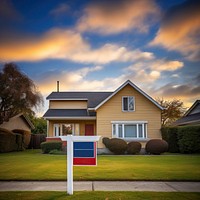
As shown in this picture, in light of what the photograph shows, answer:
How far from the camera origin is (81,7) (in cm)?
1141

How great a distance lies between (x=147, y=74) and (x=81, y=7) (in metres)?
9.97

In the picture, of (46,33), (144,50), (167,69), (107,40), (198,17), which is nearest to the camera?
(198,17)

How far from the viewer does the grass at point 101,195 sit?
661 centimetres

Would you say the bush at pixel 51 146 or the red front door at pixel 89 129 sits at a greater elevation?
the red front door at pixel 89 129

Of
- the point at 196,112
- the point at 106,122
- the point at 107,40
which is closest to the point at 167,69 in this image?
the point at 107,40

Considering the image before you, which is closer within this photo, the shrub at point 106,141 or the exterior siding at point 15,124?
the shrub at point 106,141

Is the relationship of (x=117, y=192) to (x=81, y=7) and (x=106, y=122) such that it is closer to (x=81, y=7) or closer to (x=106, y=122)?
(x=81, y=7)

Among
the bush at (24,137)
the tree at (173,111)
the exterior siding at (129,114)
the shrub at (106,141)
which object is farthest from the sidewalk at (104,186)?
the tree at (173,111)

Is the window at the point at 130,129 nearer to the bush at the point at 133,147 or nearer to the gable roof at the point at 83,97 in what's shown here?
the bush at the point at 133,147

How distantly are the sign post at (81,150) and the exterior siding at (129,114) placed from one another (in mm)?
17217

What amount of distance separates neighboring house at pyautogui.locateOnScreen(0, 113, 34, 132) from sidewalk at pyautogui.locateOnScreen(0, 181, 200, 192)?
82.8 feet

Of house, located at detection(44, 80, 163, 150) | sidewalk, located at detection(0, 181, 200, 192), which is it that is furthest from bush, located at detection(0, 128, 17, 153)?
sidewalk, located at detection(0, 181, 200, 192)

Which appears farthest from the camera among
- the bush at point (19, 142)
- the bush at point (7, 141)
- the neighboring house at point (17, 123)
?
the neighboring house at point (17, 123)

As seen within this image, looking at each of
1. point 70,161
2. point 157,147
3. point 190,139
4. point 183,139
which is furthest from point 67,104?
point 70,161
